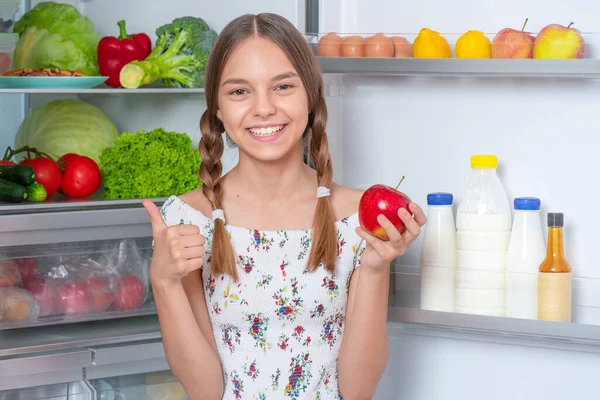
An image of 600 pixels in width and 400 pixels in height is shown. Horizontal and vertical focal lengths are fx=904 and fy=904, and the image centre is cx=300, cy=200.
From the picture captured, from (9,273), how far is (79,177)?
0.29 m

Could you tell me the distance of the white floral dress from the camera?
165cm

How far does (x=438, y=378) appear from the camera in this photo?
6.55 feet

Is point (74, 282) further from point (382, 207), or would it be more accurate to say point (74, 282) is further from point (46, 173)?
point (382, 207)

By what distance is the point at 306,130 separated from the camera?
5.75ft

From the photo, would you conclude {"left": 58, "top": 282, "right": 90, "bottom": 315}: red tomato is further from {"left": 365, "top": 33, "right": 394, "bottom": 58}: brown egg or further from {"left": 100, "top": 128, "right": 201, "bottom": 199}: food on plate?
{"left": 365, "top": 33, "right": 394, "bottom": 58}: brown egg

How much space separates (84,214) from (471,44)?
0.95 meters

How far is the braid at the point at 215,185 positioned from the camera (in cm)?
165

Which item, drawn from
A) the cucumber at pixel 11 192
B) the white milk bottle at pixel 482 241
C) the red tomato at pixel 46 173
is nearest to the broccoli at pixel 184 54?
the red tomato at pixel 46 173

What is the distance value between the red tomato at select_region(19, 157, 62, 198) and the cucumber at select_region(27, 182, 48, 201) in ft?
0.16

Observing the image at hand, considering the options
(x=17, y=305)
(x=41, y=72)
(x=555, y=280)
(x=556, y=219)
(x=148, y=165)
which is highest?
(x=41, y=72)

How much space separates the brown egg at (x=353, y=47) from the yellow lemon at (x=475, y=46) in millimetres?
209

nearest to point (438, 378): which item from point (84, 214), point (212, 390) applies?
point (212, 390)

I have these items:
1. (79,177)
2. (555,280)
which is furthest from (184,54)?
(555,280)

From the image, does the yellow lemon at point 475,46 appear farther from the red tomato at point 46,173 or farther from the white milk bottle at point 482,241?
the red tomato at point 46,173
